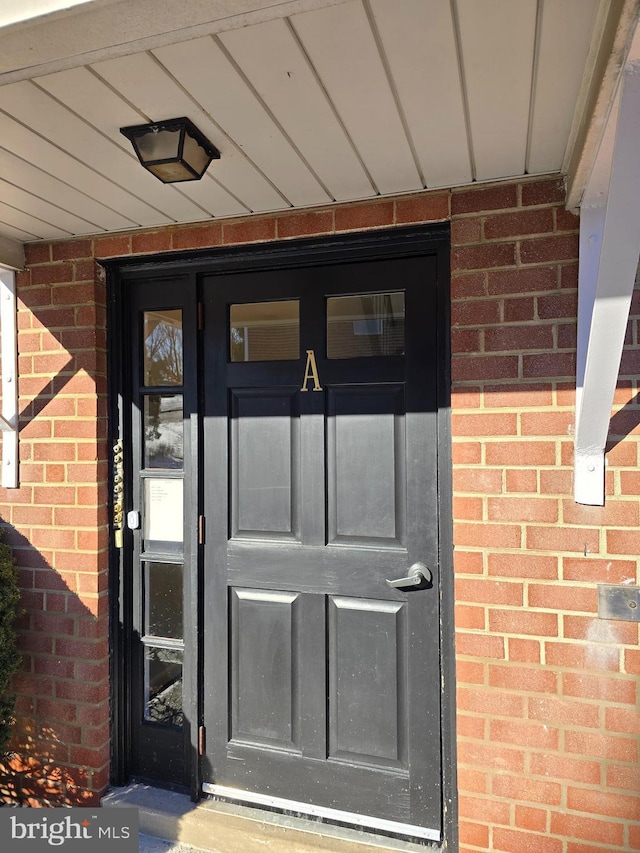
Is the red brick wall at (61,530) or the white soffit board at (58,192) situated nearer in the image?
the white soffit board at (58,192)

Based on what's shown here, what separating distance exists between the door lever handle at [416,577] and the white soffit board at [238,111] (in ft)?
4.34

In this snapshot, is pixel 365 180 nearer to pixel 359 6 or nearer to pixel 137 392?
pixel 359 6

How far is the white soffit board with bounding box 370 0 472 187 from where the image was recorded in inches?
39.6

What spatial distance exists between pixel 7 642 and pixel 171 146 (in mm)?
1888

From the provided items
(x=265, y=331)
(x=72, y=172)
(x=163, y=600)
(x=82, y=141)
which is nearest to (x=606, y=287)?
(x=265, y=331)

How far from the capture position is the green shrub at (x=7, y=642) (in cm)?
205

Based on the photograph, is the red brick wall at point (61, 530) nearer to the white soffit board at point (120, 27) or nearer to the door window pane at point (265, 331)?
the door window pane at point (265, 331)

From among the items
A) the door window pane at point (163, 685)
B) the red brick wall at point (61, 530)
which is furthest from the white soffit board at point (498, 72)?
the door window pane at point (163, 685)

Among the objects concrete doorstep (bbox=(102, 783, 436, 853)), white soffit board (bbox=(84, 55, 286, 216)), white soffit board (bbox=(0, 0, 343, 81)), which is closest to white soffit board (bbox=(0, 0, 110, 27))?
white soffit board (bbox=(0, 0, 343, 81))

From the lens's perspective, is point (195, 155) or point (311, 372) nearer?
point (195, 155)

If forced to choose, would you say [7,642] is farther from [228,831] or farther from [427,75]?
[427,75]

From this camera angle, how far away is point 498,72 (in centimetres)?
116

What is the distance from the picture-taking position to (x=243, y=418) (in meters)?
2.12

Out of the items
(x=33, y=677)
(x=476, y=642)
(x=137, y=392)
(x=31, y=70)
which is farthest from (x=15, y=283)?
(x=476, y=642)
